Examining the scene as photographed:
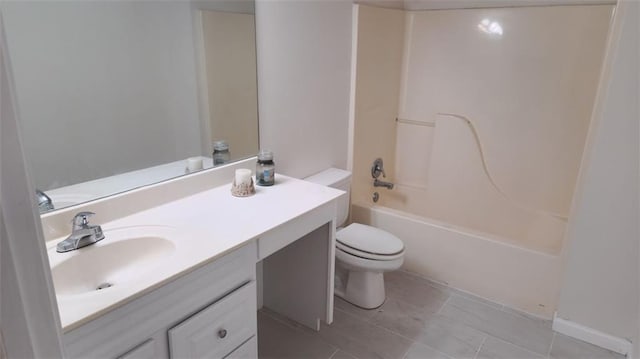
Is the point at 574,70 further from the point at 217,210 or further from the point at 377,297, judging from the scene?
the point at 217,210

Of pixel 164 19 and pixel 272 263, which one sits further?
pixel 272 263

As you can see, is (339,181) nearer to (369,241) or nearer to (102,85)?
(369,241)

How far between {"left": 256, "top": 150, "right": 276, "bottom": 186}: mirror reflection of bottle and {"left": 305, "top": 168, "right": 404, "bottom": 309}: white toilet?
1.40 feet

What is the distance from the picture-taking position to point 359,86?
104 inches

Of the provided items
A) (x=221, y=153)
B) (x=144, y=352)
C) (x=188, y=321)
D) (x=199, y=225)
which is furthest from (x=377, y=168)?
(x=144, y=352)

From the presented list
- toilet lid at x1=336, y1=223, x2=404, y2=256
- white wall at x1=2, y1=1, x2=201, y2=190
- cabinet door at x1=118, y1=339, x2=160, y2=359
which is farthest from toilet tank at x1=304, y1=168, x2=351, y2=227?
cabinet door at x1=118, y1=339, x2=160, y2=359

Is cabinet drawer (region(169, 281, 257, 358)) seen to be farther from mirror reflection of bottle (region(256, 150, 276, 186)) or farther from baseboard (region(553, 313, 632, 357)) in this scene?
baseboard (region(553, 313, 632, 357))

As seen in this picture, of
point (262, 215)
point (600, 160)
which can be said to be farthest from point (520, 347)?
point (262, 215)

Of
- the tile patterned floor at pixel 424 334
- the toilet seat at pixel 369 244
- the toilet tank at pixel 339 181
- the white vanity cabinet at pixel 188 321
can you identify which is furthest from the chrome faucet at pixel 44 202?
the toilet seat at pixel 369 244

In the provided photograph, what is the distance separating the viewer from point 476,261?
95.0 inches

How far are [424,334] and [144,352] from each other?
4.80ft

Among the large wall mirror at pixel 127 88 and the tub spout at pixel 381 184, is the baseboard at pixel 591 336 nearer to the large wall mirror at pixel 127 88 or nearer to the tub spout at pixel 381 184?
the tub spout at pixel 381 184

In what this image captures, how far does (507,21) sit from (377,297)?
192 centimetres

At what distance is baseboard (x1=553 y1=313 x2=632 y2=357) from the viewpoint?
202cm
